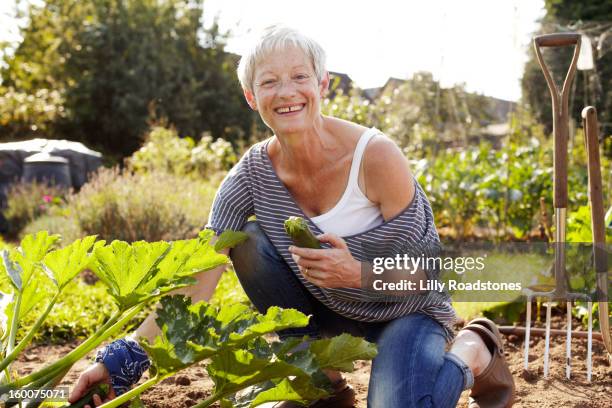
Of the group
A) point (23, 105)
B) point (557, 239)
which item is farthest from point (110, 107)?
point (557, 239)

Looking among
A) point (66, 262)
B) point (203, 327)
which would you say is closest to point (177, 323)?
point (203, 327)

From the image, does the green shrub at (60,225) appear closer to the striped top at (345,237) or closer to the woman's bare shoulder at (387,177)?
the striped top at (345,237)

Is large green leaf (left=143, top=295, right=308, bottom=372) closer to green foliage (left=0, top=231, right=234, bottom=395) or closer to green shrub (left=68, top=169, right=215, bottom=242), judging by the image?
green foliage (left=0, top=231, right=234, bottom=395)

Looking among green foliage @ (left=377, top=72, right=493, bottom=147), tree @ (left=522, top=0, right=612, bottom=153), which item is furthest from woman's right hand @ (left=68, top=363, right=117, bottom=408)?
tree @ (left=522, top=0, right=612, bottom=153)

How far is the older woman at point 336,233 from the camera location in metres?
1.89

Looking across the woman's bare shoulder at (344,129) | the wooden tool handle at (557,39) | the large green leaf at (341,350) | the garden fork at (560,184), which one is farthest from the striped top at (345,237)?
the wooden tool handle at (557,39)

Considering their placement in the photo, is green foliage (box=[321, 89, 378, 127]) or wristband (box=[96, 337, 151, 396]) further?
green foliage (box=[321, 89, 378, 127])

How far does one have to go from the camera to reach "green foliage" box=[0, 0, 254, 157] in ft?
54.3

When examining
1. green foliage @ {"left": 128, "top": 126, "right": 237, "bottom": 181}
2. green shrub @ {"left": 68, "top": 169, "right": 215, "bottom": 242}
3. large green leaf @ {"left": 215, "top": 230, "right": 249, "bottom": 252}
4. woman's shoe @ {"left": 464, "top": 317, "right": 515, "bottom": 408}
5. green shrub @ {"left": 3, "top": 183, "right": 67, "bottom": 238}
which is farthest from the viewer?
green foliage @ {"left": 128, "top": 126, "right": 237, "bottom": 181}

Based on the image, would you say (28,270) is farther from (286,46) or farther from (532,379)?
(532,379)

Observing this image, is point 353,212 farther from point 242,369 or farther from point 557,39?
point 557,39

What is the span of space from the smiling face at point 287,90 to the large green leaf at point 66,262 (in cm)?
70

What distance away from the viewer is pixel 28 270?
1.55 m

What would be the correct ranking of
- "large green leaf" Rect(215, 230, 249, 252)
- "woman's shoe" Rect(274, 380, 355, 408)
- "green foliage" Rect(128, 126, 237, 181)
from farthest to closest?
"green foliage" Rect(128, 126, 237, 181), "woman's shoe" Rect(274, 380, 355, 408), "large green leaf" Rect(215, 230, 249, 252)
